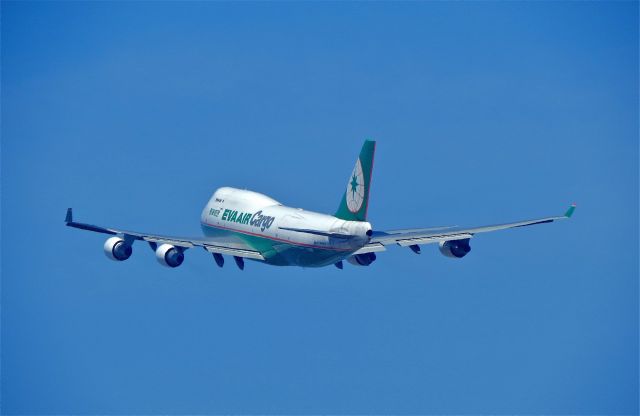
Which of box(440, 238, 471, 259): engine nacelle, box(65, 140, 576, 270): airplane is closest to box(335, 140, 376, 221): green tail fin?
box(65, 140, 576, 270): airplane

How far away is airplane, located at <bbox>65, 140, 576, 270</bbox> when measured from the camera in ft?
323

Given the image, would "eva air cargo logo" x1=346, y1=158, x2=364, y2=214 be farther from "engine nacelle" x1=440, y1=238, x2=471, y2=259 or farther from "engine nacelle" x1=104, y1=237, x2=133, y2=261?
"engine nacelle" x1=104, y1=237, x2=133, y2=261

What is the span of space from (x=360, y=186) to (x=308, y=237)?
25.3ft

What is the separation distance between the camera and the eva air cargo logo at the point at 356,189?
320 feet

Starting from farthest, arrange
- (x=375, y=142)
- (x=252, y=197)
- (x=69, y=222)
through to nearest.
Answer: (x=252, y=197) → (x=69, y=222) → (x=375, y=142)

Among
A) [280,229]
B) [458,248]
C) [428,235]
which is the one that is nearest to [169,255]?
[280,229]

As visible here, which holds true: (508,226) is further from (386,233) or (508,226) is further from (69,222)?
(69,222)

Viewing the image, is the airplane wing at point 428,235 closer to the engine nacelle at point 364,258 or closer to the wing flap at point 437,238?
the wing flap at point 437,238

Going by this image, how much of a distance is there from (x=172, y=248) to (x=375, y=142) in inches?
774

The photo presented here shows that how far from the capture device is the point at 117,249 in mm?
107562

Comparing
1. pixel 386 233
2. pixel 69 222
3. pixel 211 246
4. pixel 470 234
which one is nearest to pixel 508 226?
pixel 470 234

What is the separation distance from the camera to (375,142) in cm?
9738

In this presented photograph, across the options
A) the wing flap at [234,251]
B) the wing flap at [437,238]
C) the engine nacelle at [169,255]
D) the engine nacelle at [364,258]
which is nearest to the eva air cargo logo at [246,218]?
the wing flap at [234,251]

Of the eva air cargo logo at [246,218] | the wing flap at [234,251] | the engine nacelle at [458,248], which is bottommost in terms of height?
the wing flap at [234,251]
